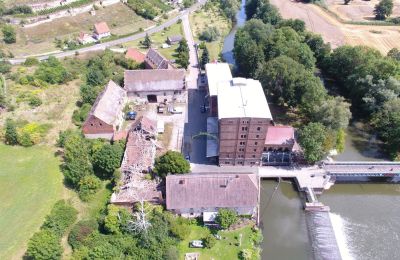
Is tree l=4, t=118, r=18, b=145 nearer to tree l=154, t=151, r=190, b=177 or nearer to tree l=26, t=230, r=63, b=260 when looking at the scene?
tree l=26, t=230, r=63, b=260

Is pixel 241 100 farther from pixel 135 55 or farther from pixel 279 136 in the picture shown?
pixel 135 55

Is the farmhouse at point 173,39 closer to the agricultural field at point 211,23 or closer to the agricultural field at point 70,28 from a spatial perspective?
the agricultural field at point 211,23

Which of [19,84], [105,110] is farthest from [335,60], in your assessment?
[19,84]

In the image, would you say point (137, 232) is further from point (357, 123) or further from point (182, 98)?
point (357, 123)

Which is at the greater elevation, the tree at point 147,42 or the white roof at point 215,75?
the white roof at point 215,75

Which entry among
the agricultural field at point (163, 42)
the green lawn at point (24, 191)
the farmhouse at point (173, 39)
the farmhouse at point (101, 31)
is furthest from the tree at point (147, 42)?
the green lawn at point (24, 191)

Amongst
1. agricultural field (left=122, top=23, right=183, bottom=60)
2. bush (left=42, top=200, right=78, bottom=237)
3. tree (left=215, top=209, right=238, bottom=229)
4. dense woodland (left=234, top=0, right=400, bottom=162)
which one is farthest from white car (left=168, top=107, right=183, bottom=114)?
bush (left=42, top=200, right=78, bottom=237)
